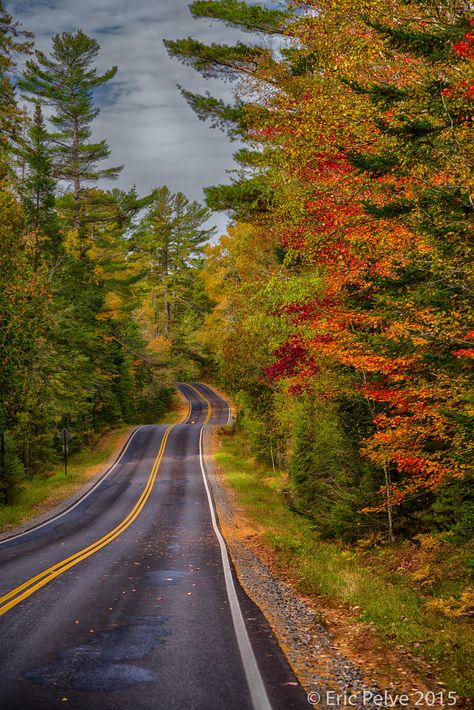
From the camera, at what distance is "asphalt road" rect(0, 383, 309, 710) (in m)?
5.41

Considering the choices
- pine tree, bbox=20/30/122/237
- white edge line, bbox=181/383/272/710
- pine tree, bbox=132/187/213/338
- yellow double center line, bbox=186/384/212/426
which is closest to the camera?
white edge line, bbox=181/383/272/710

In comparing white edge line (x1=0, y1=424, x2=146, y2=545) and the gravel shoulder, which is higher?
the gravel shoulder

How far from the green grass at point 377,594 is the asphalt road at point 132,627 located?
1619 millimetres

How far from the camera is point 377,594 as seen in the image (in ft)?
29.5

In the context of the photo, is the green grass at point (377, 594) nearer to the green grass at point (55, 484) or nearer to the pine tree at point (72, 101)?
the green grass at point (55, 484)

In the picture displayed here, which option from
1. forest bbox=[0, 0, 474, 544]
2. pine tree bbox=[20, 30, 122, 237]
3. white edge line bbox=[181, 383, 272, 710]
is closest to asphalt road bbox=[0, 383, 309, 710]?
white edge line bbox=[181, 383, 272, 710]

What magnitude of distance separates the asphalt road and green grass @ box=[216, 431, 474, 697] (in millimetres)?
→ 1619

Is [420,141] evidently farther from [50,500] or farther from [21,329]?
[50,500]

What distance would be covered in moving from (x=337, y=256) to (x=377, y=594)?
7125 millimetres

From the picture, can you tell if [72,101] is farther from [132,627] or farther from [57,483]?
[132,627]

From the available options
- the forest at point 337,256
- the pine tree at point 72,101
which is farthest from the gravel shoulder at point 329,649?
the pine tree at point 72,101

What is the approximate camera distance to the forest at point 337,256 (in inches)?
316

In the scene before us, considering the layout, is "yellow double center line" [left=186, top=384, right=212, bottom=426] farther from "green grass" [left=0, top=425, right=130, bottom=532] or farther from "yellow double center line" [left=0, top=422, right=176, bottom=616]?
"yellow double center line" [left=0, top=422, right=176, bottom=616]

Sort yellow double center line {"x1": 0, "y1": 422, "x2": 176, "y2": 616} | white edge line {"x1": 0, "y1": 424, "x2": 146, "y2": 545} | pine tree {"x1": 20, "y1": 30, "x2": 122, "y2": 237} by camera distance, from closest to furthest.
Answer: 1. yellow double center line {"x1": 0, "y1": 422, "x2": 176, "y2": 616}
2. white edge line {"x1": 0, "y1": 424, "x2": 146, "y2": 545}
3. pine tree {"x1": 20, "y1": 30, "x2": 122, "y2": 237}
